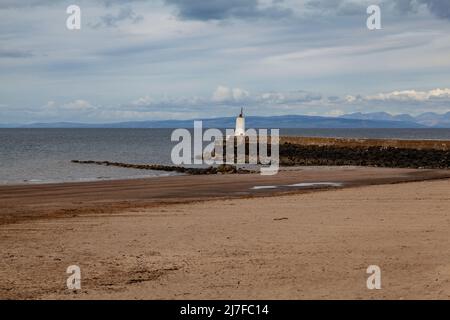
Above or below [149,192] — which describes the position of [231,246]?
above

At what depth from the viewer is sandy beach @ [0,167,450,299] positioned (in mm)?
8555

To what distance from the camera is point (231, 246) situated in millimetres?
11555

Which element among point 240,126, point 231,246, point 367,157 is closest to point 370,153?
point 367,157

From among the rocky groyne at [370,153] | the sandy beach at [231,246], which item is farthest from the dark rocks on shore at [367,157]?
the sandy beach at [231,246]

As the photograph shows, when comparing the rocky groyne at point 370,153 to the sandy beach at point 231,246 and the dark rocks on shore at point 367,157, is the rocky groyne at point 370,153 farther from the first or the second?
the sandy beach at point 231,246

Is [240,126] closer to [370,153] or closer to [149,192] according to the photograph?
[370,153]

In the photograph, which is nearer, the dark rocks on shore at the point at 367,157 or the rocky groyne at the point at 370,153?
the dark rocks on shore at the point at 367,157

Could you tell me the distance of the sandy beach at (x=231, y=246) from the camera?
855 cm

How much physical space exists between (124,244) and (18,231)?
314 centimetres

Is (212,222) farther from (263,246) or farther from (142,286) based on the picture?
(142,286)

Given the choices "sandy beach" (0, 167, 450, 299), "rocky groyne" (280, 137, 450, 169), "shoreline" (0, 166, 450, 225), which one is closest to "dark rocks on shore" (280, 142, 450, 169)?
"rocky groyne" (280, 137, 450, 169)

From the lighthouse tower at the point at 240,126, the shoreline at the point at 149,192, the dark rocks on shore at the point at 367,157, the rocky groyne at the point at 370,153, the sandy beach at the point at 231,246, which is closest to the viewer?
the sandy beach at the point at 231,246

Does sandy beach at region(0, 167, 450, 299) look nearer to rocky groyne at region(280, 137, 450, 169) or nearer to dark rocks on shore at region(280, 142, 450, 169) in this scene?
dark rocks on shore at region(280, 142, 450, 169)

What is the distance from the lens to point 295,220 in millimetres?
14719
